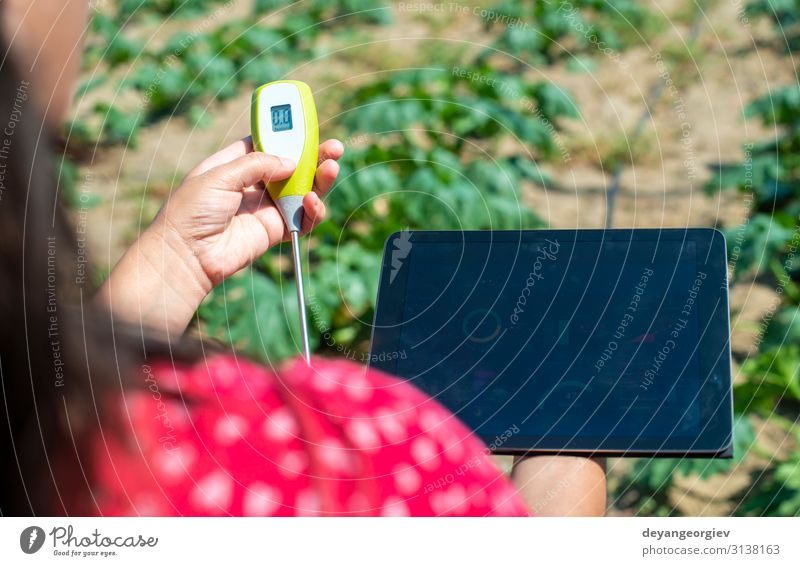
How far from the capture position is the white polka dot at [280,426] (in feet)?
2.14

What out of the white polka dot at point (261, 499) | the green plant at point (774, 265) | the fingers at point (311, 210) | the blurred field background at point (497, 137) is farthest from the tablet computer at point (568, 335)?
the green plant at point (774, 265)

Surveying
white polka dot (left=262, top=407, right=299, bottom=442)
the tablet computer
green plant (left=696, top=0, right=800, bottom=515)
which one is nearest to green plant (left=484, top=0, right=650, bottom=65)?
green plant (left=696, top=0, right=800, bottom=515)

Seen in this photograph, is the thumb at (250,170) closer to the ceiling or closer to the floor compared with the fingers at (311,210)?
closer to the ceiling

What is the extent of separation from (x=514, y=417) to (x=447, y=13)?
341 cm

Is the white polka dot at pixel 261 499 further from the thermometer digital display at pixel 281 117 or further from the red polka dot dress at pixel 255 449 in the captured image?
the thermometer digital display at pixel 281 117

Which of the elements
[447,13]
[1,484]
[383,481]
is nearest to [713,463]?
[383,481]

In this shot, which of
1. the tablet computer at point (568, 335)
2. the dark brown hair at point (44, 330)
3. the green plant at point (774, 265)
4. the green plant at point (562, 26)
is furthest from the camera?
the green plant at point (562, 26)

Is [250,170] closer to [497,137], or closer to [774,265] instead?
[774,265]

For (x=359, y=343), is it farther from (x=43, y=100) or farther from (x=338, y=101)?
(x=43, y=100)

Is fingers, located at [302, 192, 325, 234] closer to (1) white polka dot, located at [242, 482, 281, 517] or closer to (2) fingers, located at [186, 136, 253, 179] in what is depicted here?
(2) fingers, located at [186, 136, 253, 179]

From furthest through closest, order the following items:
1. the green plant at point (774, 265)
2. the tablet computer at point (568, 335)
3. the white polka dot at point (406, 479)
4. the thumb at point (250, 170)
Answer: the green plant at point (774, 265) → the thumb at point (250, 170) → the tablet computer at point (568, 335) → the white polka dot at point (406, 479)

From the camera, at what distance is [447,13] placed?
13.7 feet

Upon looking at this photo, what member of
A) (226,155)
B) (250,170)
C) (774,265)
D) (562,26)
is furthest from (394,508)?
(562,26)

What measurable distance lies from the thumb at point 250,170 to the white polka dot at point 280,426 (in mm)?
561
